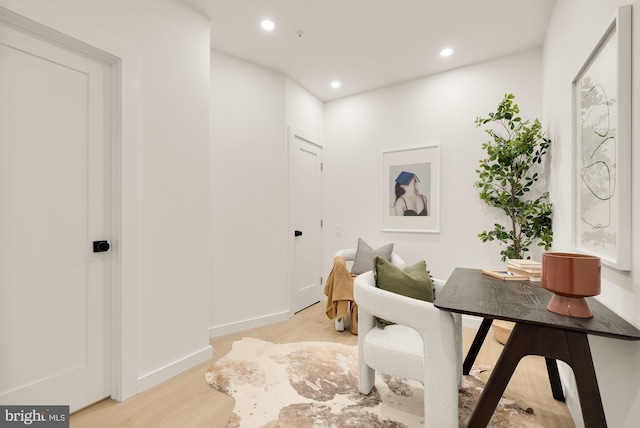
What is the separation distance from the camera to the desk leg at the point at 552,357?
40.4 inches

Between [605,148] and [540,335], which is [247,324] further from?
[605,148]

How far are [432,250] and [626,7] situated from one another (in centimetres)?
255

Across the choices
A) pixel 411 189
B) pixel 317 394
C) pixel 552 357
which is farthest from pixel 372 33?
pixel 317 394

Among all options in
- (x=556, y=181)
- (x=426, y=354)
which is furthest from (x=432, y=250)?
(x=426, y=354)

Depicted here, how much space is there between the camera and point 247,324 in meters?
3.04

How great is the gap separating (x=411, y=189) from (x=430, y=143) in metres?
0.56

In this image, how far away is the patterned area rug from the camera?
1.65 metres

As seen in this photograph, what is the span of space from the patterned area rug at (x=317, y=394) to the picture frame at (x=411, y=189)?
1.60m

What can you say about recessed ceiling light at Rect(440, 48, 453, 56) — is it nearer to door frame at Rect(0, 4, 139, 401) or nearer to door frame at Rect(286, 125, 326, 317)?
door frame at Rect(286, 125, 326, 317)

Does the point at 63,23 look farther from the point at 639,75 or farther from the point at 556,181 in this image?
the point at 556,181

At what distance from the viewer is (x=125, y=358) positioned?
1869 mm

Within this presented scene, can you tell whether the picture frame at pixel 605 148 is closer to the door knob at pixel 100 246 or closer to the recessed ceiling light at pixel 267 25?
the recessed ceiling light at pixel 267 25

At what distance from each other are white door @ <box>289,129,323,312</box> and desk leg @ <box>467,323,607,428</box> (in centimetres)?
252

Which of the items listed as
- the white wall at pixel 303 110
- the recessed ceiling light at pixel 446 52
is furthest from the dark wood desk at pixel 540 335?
the white wall at pixel 303 110
